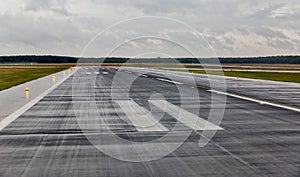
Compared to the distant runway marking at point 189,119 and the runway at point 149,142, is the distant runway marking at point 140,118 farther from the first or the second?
the distant runway marking at point 189,119

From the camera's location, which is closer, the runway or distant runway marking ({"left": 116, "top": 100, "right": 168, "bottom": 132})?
the runway

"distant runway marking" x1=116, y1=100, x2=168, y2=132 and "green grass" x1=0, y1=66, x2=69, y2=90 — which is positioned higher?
"distant runway marking" x1=116, y1=100, x2=168, y2=132

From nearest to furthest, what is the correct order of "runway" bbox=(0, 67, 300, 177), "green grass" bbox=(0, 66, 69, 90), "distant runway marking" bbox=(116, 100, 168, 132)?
"runway" bbox=(0, 67, 300, 177) < "distant runway marking" bbox=(116, 100, 168, 132) < "green grass" bbox=(0, 66, 69, 90)

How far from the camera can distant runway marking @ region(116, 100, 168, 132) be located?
1052 centimetres

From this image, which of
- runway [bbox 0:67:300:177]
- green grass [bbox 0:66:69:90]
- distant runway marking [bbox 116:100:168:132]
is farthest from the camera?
green grass [bbox 0:66:69:90]

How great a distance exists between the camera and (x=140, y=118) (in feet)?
40.1

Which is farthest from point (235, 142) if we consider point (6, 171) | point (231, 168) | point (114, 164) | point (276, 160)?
point (6, 171)

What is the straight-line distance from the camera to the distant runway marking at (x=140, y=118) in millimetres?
10522

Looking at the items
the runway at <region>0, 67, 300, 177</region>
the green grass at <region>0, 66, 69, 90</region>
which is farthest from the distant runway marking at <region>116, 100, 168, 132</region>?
the green grass at <region>0, 66, 69, 90</region>

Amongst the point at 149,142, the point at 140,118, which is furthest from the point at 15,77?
the point at 149,142

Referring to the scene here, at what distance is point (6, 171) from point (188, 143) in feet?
12.8

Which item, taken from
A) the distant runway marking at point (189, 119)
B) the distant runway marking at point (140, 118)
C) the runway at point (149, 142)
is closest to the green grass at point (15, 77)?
the distant runway marking at point (140, 118)

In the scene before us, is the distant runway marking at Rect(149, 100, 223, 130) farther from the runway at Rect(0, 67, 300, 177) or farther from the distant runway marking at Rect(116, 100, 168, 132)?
the distant runway marking at Rect(116, 100, 168, 132)

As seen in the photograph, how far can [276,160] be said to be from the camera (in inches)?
277
